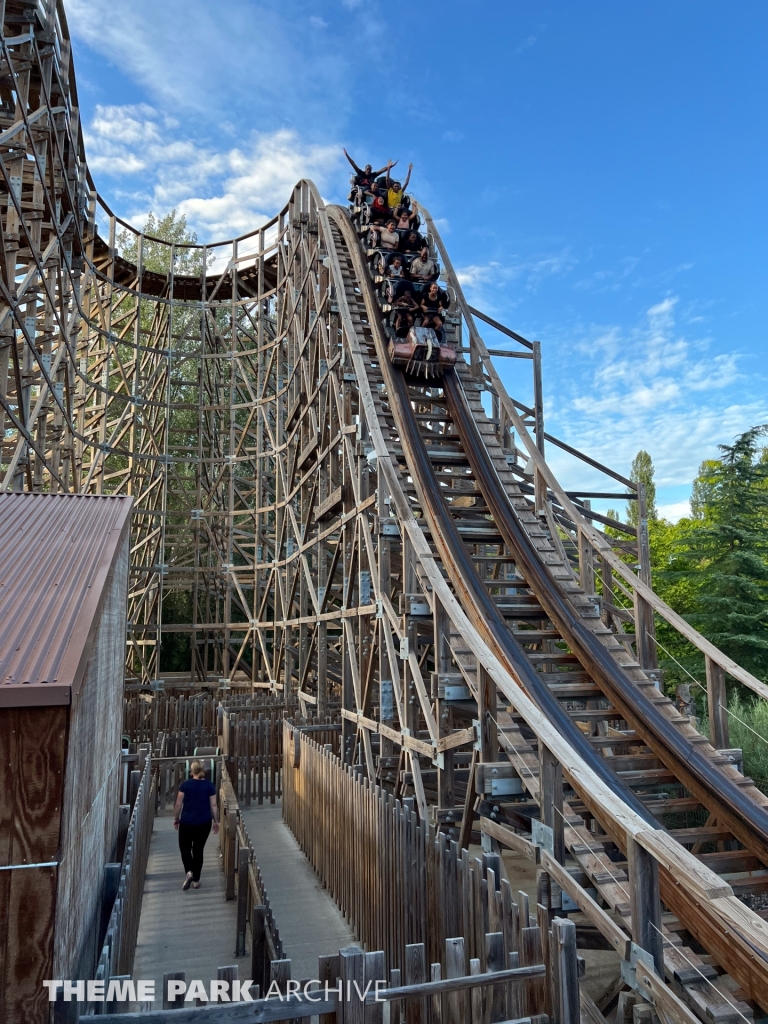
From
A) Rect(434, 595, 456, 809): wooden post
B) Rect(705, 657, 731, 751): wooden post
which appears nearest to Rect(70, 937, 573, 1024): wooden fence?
Rect(434, 595, 456, 809): wooden post

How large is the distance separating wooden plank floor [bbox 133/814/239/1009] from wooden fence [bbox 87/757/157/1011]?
22 centimetres

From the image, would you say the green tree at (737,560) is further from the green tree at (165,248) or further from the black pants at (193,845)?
the green tree at (165,248)

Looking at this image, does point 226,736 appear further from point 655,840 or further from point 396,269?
point 655,840

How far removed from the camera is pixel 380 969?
117 inches

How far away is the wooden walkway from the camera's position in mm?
5551

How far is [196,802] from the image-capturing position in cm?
684

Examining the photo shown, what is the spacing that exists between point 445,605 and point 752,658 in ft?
44.2

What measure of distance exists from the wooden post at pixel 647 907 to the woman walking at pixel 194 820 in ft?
13.8

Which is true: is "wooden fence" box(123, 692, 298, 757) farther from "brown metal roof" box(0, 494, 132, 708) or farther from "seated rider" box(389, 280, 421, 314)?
"brown metal roof" box(0, 494, 132, 708)

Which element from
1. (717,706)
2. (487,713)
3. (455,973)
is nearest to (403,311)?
(487,713)

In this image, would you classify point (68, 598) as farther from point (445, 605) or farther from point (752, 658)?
point (752, 658)

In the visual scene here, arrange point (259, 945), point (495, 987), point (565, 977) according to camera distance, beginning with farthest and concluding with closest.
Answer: point (259, 945) → point (495, 987) → point (565, 977)

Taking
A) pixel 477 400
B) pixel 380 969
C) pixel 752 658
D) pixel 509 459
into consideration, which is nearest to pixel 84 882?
pixel 380 969

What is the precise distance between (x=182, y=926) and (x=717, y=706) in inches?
183
